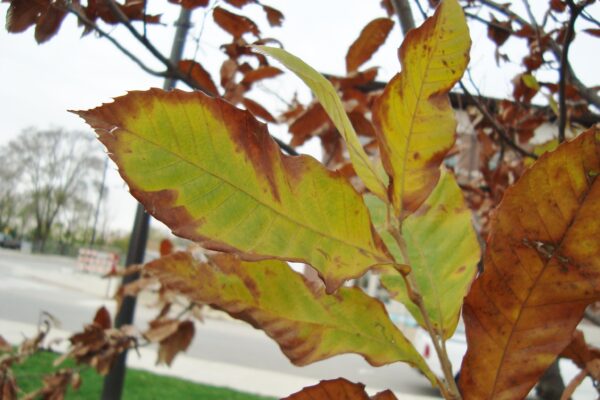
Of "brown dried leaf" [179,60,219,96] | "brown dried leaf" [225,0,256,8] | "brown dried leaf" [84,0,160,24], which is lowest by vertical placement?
"brown dried leaf" [179,60,219,96]

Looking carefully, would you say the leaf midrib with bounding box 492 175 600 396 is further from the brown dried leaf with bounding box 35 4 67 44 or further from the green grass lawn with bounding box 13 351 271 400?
the green grass lawn with bounding box 13 351 271 400

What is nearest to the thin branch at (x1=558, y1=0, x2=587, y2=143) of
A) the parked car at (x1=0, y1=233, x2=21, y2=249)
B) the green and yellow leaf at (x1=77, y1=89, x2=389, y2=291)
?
the green and yellow leaf at (x1=77, y1=89, x2=389, y2=291)

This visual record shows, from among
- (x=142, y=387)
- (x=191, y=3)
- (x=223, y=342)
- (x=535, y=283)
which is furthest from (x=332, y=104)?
(x=223, y=342)

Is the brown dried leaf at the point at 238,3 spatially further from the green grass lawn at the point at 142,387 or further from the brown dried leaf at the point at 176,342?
the green grass lawn at the point at 142,387

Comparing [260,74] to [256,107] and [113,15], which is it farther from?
[113,15]

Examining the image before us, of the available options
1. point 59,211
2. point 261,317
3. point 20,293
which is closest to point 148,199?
point 261,317
